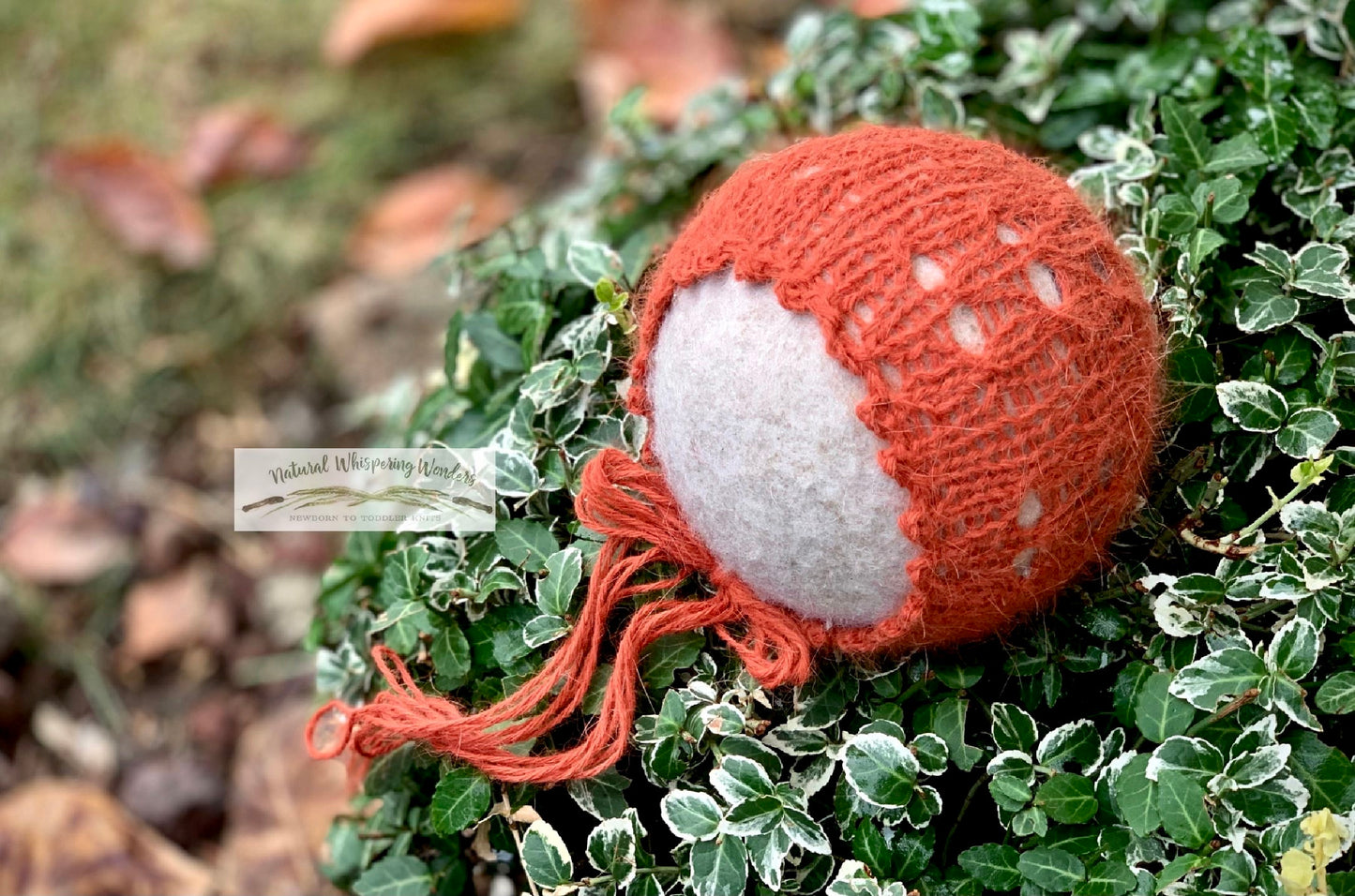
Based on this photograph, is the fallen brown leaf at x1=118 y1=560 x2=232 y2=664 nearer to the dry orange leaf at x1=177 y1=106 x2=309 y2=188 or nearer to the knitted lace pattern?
the dry orange leaf at x1=177 y1=106 x2=309 y2=188

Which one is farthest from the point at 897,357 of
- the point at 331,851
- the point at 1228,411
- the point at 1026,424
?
the point at 331,851

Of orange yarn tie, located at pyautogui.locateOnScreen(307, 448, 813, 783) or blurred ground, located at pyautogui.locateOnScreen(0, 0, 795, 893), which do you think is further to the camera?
blurred ground, located at pyautogui.locateOnScreen(0, 0, 795, 893)

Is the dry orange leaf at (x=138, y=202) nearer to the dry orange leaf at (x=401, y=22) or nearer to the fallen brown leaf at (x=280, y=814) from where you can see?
the dry orange leaf at (x=401, y=22)

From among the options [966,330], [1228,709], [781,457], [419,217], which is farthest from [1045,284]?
[419,217]

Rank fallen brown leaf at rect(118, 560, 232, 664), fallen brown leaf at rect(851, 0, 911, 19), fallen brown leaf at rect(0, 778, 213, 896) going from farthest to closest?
1. fallen brown leaf at rect(118, 560, 232, 664)
2. fallen brown leaf at rect(851, 0, 911, 19)
3. fallen brown leaf at rect(0, 778, 213, 896)

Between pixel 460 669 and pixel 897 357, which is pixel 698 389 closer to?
pixel 897 357

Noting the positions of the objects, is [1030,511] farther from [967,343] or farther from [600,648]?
[600,648]

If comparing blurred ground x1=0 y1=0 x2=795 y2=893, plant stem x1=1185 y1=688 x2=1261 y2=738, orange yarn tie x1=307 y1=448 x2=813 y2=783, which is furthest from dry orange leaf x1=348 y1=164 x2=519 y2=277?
plant stem x1=1185 y1=688 x2=1261 y2=738
